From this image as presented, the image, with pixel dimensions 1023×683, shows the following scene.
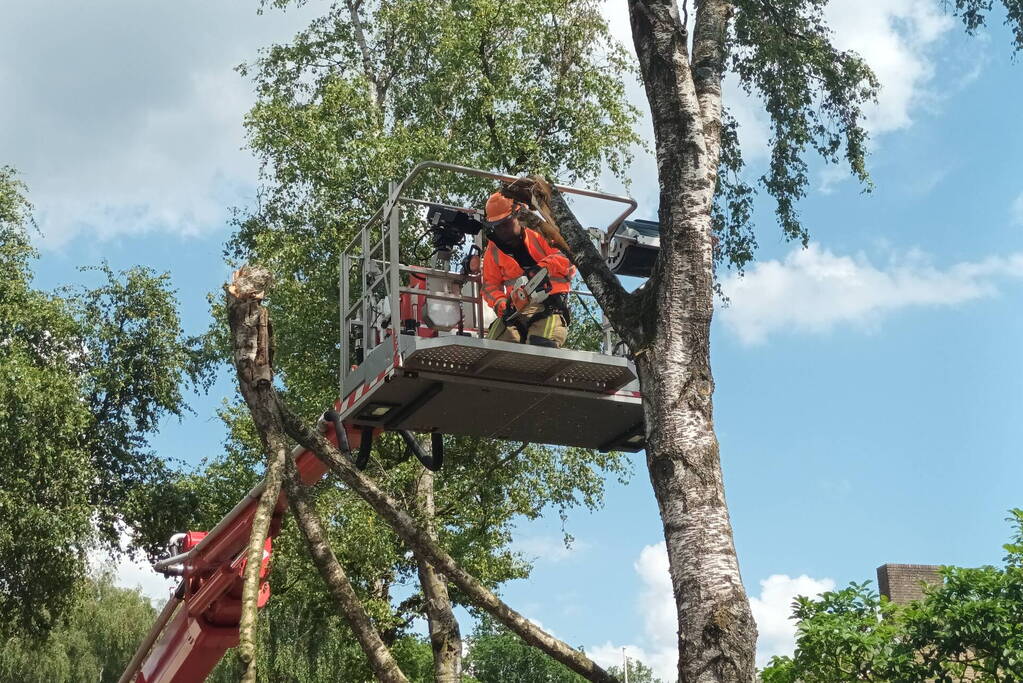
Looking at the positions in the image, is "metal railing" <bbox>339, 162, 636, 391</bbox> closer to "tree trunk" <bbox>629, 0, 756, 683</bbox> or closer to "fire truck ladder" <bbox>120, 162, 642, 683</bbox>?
"fire truck ladder" <bbox>120, 162, 642, 683</bbox>

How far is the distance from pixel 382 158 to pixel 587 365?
12.3m

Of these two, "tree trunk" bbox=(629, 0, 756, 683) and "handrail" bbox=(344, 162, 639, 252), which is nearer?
"tree trunk" bbox=(629, 0, 756, 683)

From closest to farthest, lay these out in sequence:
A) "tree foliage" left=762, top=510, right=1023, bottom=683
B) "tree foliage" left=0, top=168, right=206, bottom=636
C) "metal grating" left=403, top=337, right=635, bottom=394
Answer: "metal grating" left=403, top=337, right=635, bottom=394 → "tree foliage" left=762, top=510, right=1023, bottom=683 → "tree foliage" left=0, top=168, right=206, bottom=636

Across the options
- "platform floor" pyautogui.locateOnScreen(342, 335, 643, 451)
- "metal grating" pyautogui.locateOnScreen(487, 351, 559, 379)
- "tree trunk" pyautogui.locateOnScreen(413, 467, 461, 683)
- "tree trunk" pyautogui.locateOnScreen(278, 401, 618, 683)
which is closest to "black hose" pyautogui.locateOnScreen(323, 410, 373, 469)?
"platform floor" pyautogui.locateOnScreen(342, 335, 643, 451)

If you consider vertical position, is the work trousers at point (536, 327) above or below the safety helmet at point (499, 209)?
below

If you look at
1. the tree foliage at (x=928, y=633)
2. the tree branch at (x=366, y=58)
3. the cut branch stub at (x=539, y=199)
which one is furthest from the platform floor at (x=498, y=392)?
the tree branch at (x=366, y=58)

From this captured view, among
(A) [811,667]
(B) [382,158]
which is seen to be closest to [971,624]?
(A) [811,667]

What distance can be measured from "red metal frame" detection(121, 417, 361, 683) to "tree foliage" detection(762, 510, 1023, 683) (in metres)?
5.69

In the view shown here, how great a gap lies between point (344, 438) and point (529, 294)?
161 cm

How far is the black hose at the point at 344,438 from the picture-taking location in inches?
348

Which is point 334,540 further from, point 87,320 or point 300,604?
point 87,320

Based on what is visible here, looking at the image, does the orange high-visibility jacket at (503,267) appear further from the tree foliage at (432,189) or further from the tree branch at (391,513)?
the tree foliage at (432,189)

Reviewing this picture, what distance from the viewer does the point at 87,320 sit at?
22.7 meters

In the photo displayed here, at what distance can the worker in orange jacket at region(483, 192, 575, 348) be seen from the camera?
8602 mm
